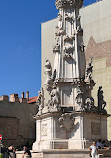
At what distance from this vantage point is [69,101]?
17156 millimetres

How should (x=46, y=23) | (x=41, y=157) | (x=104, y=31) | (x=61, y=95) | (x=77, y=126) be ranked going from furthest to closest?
(x=46, y=23)
(x=104, y=31)
(x=61, y=95)
(x=77, y=126)
(x=41, y=157)

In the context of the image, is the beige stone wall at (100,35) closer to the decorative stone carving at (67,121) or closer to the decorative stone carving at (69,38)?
the decorative stone carving at (69,38)

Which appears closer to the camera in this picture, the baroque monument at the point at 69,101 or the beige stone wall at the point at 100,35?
the baroque monument at the point at 69,101

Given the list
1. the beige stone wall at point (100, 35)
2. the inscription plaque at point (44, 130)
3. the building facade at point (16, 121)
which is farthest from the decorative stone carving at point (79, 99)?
the building facade at point (16, 121)

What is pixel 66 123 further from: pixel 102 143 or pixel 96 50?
pixel 96 50

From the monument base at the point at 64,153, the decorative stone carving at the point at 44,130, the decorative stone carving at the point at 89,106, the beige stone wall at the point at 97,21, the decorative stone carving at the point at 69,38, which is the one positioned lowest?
the monument base at the point at 64,153

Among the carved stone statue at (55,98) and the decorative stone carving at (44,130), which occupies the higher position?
the carved stone statue at (55,98)

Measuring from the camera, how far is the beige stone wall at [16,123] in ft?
105

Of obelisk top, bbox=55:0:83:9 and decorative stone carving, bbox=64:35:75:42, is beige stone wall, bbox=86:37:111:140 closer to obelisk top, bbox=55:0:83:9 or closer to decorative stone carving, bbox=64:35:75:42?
decorative stone carving, bbox=64:35:75:42

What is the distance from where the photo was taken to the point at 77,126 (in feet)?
53.1

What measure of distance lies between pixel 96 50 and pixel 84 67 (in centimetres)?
1493

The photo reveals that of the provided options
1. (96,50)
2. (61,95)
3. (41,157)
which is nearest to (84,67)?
(61,95)

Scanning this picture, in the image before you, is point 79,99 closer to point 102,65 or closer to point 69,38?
point 69,38

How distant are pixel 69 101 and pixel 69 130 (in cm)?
163
